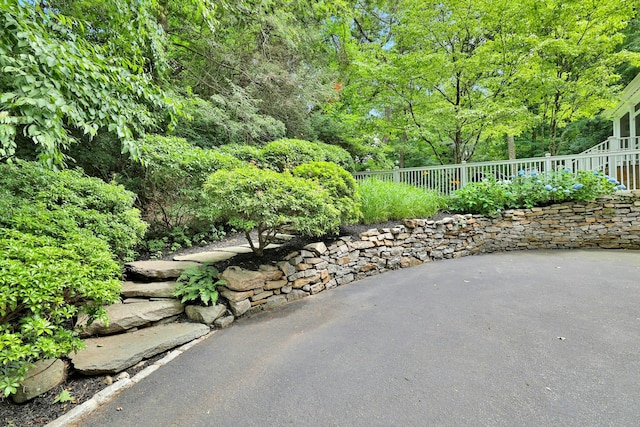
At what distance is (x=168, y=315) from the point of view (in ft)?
8.56

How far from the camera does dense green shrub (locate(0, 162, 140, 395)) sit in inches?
57.3

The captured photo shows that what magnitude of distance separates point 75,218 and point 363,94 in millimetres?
7261

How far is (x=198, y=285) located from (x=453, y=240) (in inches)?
172

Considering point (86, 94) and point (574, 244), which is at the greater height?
point (86, 94)

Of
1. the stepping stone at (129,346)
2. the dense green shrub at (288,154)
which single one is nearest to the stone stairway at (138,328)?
the stepping stone at (129,346)

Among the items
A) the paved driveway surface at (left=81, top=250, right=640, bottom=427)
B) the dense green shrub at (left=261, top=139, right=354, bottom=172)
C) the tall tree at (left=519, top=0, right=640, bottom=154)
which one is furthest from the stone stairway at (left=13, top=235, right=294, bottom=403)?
the tall tree at (left=519, top=0, right=640, bottom=154)

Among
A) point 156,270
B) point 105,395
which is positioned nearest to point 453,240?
point 156,270

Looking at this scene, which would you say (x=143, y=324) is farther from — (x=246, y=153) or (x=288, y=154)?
(x=288, y=154)

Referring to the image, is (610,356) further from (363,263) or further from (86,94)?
(86,94)

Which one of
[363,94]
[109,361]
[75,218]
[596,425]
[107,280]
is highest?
[363,94]

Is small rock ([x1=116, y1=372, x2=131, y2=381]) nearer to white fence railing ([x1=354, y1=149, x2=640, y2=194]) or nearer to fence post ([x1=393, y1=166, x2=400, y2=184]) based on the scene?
white fence railing ([x1=354, y1=149, x2=640, y2=194])

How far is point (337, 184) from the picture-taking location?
12.1 feet

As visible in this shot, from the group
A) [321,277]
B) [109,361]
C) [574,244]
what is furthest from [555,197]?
[109,361]

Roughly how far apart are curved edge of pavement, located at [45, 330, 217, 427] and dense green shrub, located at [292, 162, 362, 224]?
7.47 feet
